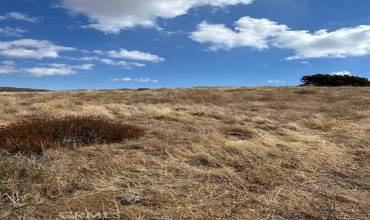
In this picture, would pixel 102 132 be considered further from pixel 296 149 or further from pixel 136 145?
pixel 296 149

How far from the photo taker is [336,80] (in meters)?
38.9

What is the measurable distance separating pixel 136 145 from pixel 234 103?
14.2m

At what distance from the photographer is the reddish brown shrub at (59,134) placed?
7.65m

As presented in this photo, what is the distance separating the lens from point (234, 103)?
2248cm

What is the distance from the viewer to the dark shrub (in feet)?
127

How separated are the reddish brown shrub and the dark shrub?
3212 centimetres

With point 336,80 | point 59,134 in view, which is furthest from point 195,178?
point 336,80

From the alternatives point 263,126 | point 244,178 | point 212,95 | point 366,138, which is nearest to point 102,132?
point 244,178

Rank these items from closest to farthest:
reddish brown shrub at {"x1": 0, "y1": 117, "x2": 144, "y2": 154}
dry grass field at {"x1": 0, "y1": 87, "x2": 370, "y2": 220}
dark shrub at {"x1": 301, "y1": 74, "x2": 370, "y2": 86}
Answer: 1. dry grass field at {"x1": 0, "y1": 87, "x2": 370, "y2": 220}
2. reddish brown shrub at {"x1": 0, "y1": 117, "x2": 144, "y2": 154}
3. dark shrub at {"x1": 301, "y1": 74, "x2": 370, "y2": 86}

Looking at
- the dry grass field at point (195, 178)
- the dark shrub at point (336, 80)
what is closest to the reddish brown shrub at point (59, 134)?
the dry grass field at point (195, 178)

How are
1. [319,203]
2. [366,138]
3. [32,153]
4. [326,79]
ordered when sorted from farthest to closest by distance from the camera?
[326,79] → [366,138] → [32,153] → [319,203]

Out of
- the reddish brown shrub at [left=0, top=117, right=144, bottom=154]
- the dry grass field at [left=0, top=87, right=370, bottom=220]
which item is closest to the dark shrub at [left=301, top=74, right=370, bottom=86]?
the dry grass field at [left=0, top=87, right=370, bottom=220]

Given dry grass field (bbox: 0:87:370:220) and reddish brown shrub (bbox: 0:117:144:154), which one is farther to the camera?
reddish brown shrub (bbox: 0:117:144:154)

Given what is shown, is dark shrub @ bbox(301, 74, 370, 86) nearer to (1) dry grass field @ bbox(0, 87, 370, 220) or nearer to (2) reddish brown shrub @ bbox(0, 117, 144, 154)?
(1) dry grass field @ bbox(0, 87, 370, 220)
